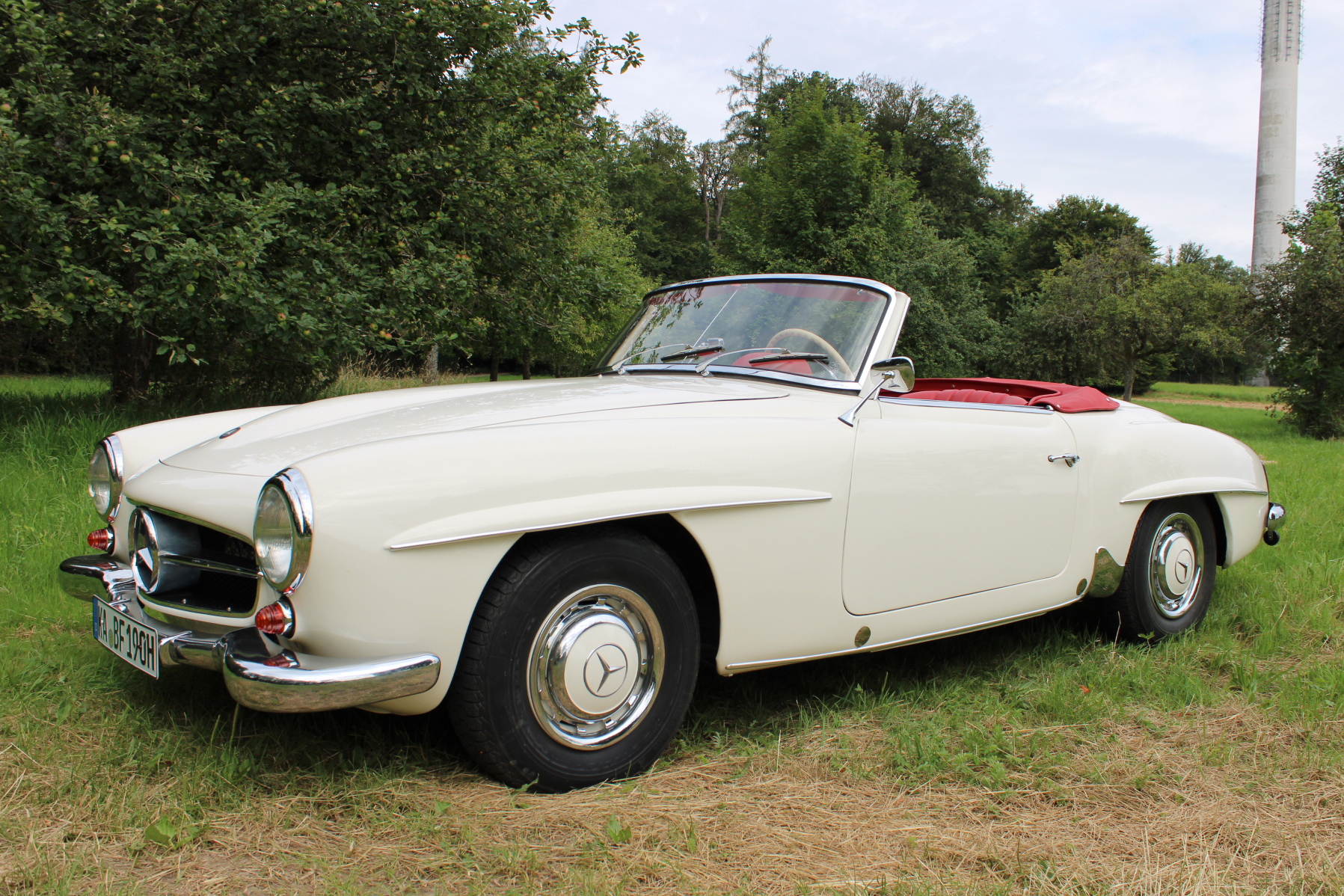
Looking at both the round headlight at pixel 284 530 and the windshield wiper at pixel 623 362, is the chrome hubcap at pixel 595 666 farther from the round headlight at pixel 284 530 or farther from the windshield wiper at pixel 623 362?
the windshield wiper at pixel 623 362

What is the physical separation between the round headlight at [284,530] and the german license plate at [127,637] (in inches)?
18.2

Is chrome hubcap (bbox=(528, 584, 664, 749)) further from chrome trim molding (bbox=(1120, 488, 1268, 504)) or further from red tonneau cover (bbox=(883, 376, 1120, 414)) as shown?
chrome trim molding (bbox=(1120, 488, 1268, 504))

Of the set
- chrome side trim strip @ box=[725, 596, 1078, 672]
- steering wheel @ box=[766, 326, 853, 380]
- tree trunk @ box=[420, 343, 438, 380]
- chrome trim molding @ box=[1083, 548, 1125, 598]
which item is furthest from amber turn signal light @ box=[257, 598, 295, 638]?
→ tree trunk @ box=[420, 343, 438, 380]

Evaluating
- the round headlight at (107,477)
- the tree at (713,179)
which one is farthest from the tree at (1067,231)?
the round headlight at (107,477)

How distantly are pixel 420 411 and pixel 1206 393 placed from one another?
45937 millimetres

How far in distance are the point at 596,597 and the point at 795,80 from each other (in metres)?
43.2

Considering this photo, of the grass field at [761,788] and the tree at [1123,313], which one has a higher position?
the tree at [1123,313]

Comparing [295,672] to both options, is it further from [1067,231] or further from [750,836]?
[1067,231]

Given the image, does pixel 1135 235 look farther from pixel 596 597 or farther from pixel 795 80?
pixel 596 597

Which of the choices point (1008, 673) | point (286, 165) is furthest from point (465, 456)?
point (286, 165)

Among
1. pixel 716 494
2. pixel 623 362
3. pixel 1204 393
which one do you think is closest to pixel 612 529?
pixel 716 494

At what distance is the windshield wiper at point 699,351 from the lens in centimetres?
319

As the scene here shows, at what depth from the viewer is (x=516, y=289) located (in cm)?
921

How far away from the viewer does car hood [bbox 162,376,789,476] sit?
7.56 feet
